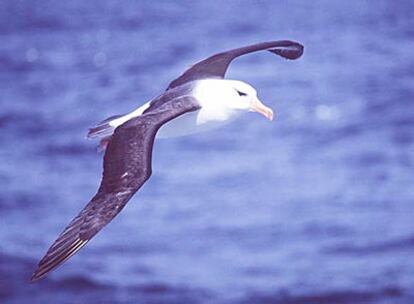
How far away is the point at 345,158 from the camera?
46844 millimetres

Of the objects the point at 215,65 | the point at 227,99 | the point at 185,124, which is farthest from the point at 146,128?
the point at 215,65

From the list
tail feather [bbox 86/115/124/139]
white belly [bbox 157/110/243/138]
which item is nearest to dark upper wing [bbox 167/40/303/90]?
white belly [bbox 157/110/243/138]

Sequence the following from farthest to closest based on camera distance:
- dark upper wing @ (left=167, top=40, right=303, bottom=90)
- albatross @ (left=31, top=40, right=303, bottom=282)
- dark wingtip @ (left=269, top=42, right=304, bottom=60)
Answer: dark wingtip @ (left=269, top=42, right=304, bottom=60) → dark upper wing @ (left=167, top=40, right=303, bottom=90) → albatross @ (left=31, top=40, right=303, bottom=282)

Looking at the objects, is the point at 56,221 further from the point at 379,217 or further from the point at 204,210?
the point at 379,217

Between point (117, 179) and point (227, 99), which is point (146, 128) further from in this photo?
point (227, 99)

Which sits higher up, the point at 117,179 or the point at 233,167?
Answer: the point at 233,167

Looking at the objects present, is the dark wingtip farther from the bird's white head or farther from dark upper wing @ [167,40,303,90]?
the bird's white head

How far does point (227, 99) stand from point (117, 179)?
2.36m

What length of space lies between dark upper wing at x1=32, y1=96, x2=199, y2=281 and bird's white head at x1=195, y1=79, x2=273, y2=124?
0.86 metres

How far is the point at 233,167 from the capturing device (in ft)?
150

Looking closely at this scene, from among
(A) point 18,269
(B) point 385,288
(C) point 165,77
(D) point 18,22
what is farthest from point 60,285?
(D) point 18,22

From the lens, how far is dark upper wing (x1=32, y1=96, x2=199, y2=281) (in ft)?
40.4

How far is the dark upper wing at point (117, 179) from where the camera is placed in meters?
12.3

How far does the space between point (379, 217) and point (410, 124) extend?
945cm
